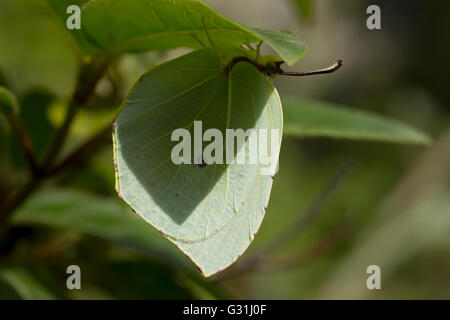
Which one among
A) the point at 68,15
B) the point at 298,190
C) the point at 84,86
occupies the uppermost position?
the point at 68,15

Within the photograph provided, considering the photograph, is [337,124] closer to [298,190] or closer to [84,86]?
[84,86]

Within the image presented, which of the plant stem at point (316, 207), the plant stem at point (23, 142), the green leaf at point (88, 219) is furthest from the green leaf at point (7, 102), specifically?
the plant stem at point (316, 207)

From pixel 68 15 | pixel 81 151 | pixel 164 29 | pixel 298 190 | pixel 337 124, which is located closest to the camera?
pixel 164 29

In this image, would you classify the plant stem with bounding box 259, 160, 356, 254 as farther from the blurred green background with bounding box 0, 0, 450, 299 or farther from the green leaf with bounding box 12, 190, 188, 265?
the green leaf with bounding box 12, 190, 188, 265

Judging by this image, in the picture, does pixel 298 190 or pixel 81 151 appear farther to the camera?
pixel 298 190

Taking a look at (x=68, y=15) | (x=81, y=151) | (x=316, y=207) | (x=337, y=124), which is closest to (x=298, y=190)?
(x=316, y=207)

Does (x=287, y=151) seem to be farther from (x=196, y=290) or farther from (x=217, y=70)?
(x=217, y=70)

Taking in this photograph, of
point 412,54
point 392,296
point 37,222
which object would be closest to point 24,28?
point 37,222

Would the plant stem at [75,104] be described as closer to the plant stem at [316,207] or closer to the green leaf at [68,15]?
the green leaf at [68,15]
